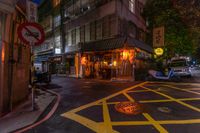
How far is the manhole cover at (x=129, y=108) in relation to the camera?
813cm

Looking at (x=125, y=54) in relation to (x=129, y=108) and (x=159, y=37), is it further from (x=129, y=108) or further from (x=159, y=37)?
(x=129, y=108)

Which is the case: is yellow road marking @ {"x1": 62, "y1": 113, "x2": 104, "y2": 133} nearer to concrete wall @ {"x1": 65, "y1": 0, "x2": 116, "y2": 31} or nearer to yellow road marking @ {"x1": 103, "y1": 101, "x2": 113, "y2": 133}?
yellow road marking @ {"x1": 103, "y1": 101, "x2": 113, "y2": 133}

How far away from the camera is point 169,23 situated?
3080cm

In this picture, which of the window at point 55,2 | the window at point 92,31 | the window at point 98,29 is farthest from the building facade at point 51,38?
the window at point 98,29

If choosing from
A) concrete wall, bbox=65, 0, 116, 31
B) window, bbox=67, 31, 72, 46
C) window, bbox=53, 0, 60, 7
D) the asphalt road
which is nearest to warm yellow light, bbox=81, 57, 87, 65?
concrete wall, bbox=65, 0, 116, 31

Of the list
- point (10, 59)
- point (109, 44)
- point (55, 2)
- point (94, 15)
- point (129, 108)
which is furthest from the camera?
point (55, 2)

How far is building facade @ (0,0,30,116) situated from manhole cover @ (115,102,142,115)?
4.22 meters

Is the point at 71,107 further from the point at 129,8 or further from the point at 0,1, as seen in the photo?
the point at 129,8

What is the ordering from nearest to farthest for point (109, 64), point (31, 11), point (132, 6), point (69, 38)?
1. point (31, 11)
2. point (109, 64)
3. point (132, 6)
4. point (69, 38)

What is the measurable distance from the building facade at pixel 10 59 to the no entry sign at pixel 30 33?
60 centimetres

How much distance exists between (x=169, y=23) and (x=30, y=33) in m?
26.2

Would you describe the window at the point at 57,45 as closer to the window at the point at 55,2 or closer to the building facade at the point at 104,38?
the building facade at the point at 104,38

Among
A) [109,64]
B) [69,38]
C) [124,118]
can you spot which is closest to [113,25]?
[109,64]

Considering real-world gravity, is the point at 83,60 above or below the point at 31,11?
below
